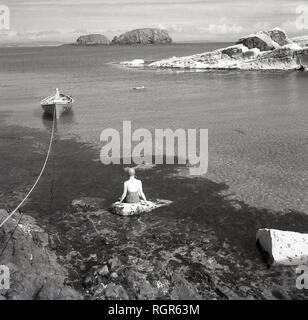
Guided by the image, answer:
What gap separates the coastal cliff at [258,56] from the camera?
263 feet

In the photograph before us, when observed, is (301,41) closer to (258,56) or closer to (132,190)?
(258,56)

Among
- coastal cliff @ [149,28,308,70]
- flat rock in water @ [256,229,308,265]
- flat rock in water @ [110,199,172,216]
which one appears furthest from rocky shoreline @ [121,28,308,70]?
flat rock in water @ [256,229,308,265]

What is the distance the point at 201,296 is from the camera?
1116 centimetres

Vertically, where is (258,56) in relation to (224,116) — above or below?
above

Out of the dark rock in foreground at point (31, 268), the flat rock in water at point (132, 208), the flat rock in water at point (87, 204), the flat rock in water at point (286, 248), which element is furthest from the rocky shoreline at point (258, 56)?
the dark rock in foreground at point (31, 268)

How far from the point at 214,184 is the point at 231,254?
256 inches

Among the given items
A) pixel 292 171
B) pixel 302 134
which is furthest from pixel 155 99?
pixel 292 171

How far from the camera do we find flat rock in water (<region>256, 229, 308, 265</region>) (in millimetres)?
12598

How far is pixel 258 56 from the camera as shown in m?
85.9

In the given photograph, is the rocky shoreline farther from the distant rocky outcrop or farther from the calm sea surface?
the calm sea surface

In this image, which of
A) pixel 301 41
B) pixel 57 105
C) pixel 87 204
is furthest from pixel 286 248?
pixel 301 41

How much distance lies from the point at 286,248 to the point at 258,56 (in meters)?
79.5
